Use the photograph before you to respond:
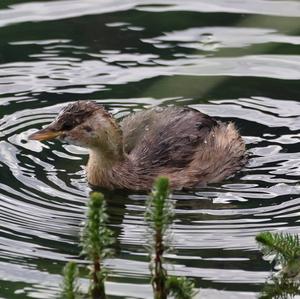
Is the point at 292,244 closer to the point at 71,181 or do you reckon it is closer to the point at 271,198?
the point at 271,198

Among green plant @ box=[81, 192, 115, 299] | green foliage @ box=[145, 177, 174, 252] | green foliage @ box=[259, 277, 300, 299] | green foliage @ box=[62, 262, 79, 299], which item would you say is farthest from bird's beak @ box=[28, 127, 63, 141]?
green foliage @ box=[62, 262, 79, 299]

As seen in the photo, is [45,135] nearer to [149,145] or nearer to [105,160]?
[105,160]

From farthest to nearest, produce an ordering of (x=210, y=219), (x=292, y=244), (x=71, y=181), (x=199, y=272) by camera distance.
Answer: (x=71, y=181)
(x=210, y=219)
(x=199, y=272)
(x=292, y=244)

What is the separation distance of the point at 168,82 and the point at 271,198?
2.63 metres

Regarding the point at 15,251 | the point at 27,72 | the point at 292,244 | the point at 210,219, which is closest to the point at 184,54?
the point at 27,72

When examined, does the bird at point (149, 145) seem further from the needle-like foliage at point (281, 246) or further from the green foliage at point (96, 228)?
the green foliage at point (96, 228)

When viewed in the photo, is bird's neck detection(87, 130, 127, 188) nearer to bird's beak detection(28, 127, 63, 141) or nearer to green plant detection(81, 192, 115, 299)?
bird's beak detection(28, 127, 63, 141)

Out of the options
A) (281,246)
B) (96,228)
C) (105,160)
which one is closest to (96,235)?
(96,228)

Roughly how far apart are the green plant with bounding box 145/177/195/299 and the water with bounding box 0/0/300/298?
1.06 meters

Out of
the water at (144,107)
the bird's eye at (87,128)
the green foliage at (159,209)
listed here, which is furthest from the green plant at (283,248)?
the bird's eye at (87,128)

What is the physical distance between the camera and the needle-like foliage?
24.7ft

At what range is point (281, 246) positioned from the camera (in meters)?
7.60

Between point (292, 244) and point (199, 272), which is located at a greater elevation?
point (292, 244)

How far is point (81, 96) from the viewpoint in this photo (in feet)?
39.5
